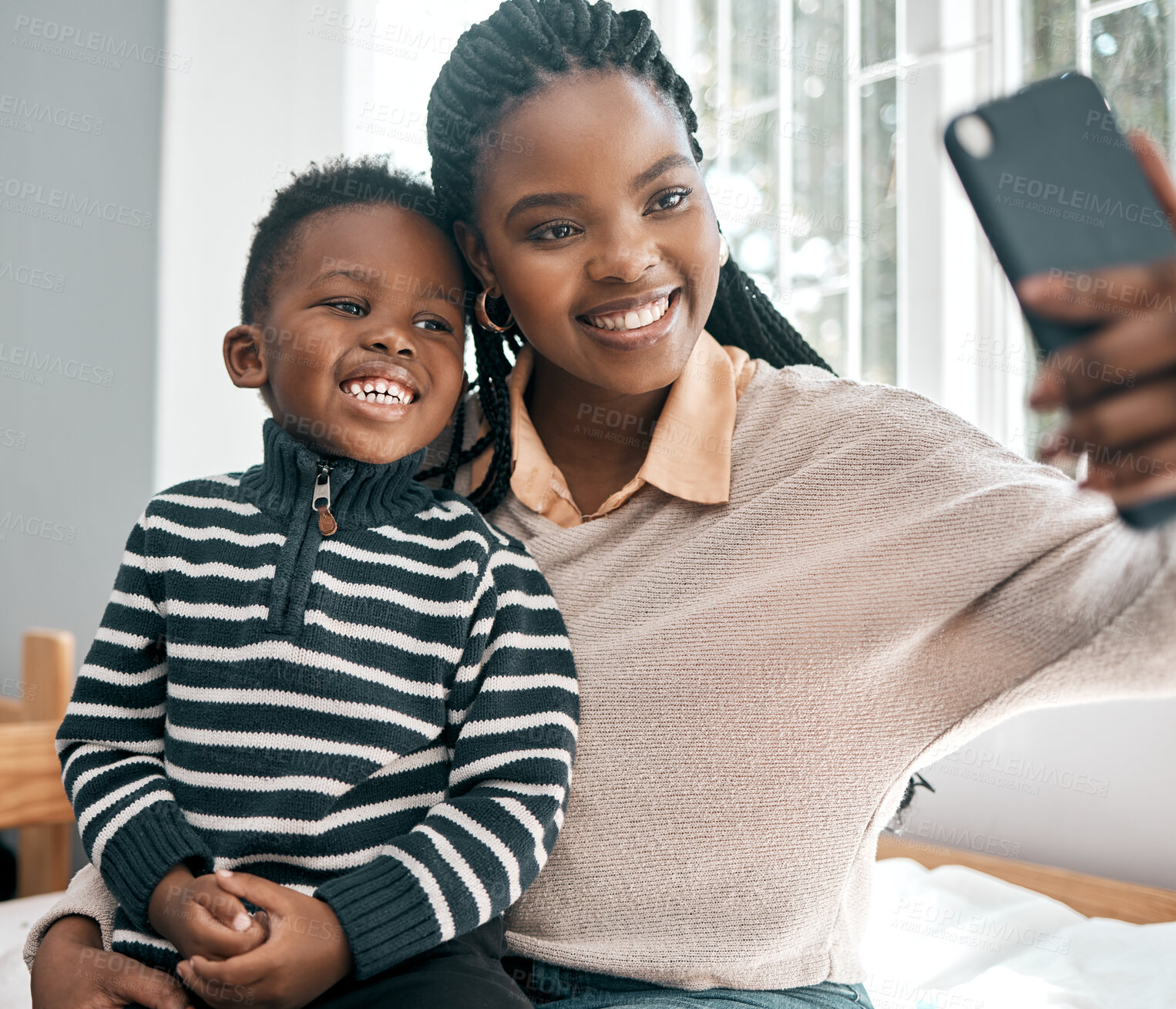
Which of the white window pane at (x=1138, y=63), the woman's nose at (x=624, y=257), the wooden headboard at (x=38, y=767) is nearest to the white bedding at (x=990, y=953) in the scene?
the wooden headboard at (x=38, y=767)

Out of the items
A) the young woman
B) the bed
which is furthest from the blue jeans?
the bed

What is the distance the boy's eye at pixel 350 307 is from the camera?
97 cm

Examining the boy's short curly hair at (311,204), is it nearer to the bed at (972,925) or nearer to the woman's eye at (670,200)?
the woman's eye at (670,200)

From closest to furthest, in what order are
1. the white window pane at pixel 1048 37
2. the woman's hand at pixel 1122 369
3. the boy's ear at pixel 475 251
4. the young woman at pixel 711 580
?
the woman's hand at pixel 1122 369 → the young woman at pixel 711 580 → the boy's ear at pixel 475 251 → the white window pane at pixel 1048 37

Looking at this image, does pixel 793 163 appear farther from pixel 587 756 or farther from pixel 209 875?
pixel 209 875

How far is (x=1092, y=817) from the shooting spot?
1431 millimetres

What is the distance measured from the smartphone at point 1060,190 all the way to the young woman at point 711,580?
195 mm

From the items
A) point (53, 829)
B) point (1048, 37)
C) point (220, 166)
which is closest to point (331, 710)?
point (53, 829)

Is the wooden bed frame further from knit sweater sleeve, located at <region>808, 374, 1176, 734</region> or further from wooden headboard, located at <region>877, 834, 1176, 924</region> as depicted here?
knit sweater sleeve, located at <region>808, 374, 1176, 734</region>

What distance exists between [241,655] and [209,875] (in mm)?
175

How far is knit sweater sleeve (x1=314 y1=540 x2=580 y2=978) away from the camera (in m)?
0.76

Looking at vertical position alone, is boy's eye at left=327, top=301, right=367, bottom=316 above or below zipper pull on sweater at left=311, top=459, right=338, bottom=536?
above

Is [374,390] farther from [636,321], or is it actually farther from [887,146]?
[887,146]

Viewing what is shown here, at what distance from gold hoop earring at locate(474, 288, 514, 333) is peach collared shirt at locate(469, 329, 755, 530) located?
0.12ft
